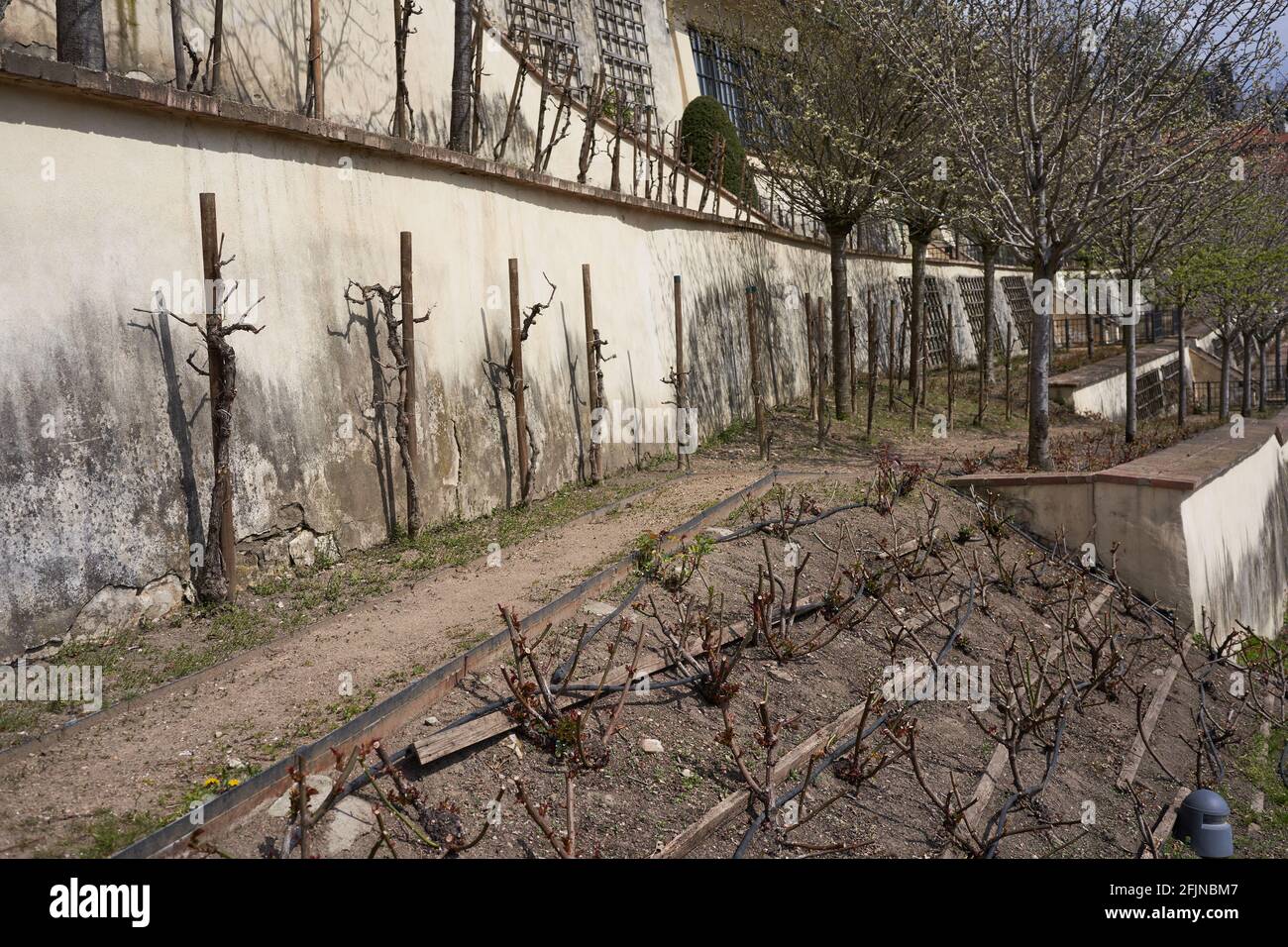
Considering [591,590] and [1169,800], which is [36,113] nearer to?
[591,590]

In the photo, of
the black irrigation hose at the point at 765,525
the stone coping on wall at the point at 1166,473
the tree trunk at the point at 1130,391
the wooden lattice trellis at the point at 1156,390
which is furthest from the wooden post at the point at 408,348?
the wooden lattice trellis at the point at 1156,390

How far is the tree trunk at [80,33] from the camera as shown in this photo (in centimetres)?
598

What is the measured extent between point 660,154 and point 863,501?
21.0 ft

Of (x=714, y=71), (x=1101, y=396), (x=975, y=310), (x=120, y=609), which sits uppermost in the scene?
(x=714, y=71)

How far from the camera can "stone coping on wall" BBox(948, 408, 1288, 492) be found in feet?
31.5

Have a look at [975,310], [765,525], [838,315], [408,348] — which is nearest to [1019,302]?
[975,310]

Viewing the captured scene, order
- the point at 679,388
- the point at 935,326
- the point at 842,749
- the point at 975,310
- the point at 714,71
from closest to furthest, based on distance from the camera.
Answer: the point at 842,749 → the point at 679,388 → the point at 935,326 → the point at 714,71 → the point at 975,310

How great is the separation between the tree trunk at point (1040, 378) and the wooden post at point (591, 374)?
4.77m

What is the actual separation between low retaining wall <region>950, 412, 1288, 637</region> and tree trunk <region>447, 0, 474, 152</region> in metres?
5.57

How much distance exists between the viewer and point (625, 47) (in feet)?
67.5

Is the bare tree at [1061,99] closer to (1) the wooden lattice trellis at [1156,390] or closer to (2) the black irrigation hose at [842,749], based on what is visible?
(2) the black irrigation hose at [842,749]

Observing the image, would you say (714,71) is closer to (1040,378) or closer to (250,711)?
(1040,378)

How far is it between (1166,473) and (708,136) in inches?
459
